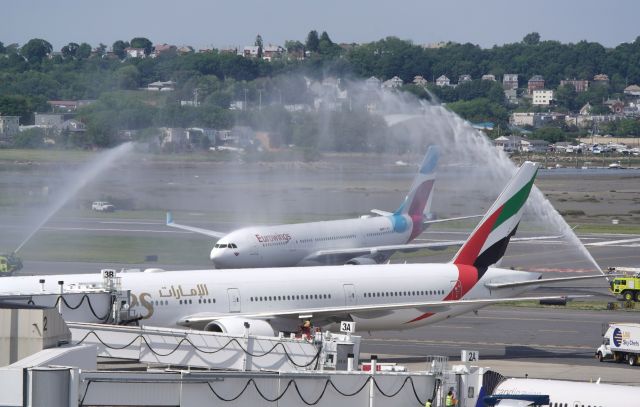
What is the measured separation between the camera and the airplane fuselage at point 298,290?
5072 cm

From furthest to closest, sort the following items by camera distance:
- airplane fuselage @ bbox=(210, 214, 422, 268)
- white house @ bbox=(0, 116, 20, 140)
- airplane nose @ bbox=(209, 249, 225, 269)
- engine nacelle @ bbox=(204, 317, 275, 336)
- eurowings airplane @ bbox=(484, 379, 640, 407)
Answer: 1. white house @ bbox=(0, 116, 20, 140)
2. airplane fuselage @ bbox=(210, 214, 422, 268)
3. airplane nose @ bbox=(209, 249, 225, 269)
4. engine nacelle @ bbox=(204, 317, 275, 336)
5. eurowings airplane @ bbox=(484, 379, 640, 407)

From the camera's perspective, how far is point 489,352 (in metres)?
57.4

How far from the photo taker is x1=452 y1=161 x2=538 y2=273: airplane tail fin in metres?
58.5

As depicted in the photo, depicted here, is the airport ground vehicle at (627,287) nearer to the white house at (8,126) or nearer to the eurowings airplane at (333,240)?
the eurowings airplane at (333,240)

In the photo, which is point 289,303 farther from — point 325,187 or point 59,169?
point 325,187

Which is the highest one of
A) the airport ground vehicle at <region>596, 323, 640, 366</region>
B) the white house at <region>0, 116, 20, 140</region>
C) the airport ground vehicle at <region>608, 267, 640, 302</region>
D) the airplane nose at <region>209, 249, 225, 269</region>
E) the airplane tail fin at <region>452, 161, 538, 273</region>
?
the white house at <region>0, 116, 20, 140</region>

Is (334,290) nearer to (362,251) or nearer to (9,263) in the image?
(362,251)

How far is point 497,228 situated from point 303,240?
24826 millimetres

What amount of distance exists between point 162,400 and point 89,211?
87.5 meters

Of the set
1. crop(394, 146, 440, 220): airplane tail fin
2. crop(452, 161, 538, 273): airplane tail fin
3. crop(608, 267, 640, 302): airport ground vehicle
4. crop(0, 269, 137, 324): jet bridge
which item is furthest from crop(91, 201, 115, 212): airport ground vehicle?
crop(0, 269, 137, 324): jet bridge

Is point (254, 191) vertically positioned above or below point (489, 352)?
above

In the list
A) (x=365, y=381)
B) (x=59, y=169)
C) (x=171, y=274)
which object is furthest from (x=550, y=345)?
(x=59, y=169)

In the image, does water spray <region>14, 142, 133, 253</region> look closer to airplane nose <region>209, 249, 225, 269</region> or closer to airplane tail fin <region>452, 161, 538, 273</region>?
airplane nose <region>209, 249, 225, 269</region>

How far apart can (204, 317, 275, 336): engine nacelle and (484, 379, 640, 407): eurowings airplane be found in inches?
614
